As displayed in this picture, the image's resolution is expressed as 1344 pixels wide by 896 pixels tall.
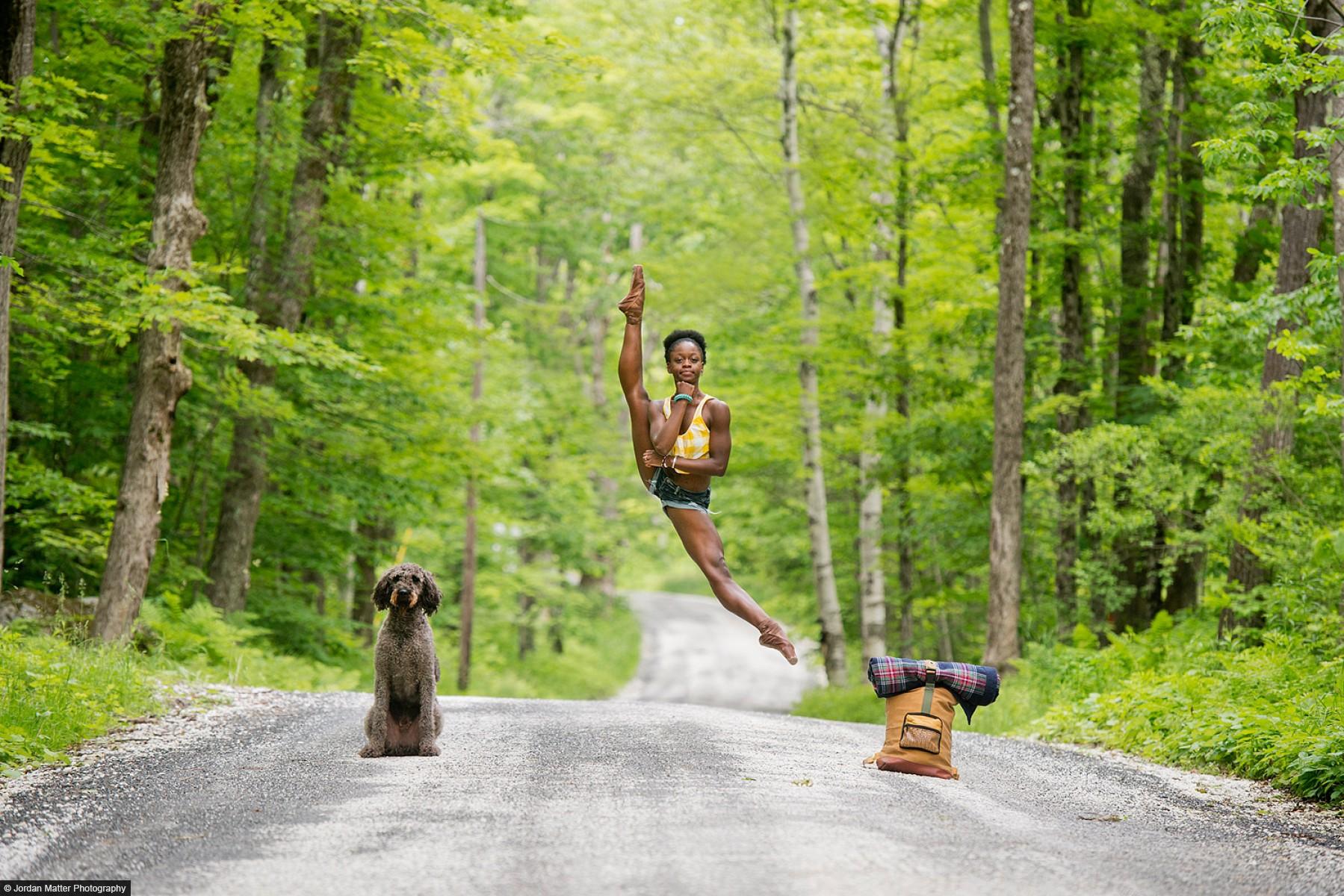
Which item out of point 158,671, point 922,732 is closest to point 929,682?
point 922,732

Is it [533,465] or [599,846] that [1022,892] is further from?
[533,465]

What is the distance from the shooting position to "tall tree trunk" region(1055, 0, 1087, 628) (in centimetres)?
1853

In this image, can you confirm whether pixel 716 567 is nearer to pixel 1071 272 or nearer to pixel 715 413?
pixel 715 413

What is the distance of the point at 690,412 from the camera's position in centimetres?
744

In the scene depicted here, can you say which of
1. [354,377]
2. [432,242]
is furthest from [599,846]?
[432,242]

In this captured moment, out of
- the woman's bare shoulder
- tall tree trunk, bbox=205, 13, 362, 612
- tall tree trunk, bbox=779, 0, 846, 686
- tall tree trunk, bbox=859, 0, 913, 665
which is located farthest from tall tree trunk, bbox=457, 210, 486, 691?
the woman's bare shoulder

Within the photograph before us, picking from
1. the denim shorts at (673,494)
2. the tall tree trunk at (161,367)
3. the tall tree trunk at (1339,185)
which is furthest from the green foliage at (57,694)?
the tall tree trunk at (1339,185)

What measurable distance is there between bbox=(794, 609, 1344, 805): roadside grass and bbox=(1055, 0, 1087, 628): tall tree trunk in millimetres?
2953

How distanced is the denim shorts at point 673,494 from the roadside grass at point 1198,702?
4.05 metres

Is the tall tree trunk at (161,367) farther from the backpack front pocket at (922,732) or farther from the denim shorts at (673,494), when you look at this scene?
the backpack front pocket at (922,732)

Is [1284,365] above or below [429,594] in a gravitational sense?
above

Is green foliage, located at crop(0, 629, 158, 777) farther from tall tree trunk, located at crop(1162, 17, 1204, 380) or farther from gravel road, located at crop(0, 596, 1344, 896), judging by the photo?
tall tree trunk, located at crop(1162, 17, 1204, 380)

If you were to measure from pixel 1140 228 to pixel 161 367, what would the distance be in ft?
45.1

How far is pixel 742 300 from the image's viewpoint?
2622cm
